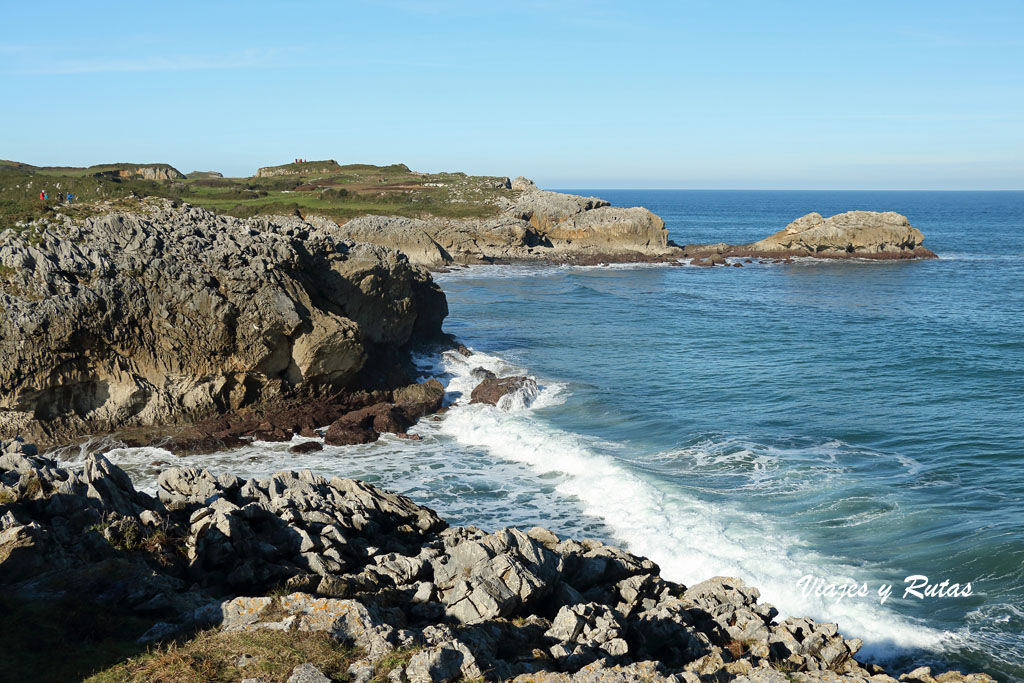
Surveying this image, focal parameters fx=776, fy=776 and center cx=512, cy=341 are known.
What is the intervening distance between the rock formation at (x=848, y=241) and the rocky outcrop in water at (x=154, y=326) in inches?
2429

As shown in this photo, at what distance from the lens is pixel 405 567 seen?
11938 mm

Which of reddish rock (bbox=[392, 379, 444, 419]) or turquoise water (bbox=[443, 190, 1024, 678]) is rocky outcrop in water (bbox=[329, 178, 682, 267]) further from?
reddish rock (bbox=[392, 379, 444, 419])

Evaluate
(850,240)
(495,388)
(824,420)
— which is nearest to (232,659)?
(495,388)

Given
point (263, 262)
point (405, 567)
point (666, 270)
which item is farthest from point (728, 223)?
point (405, 567)

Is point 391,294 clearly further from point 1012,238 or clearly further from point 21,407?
point 1012,238

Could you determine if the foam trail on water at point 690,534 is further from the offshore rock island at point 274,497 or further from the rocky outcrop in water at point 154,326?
the rocky outcrop in water at point 154,326

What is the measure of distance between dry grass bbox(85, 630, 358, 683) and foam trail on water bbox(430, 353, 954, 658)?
887 cm

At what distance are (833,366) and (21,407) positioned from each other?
99.8 feet

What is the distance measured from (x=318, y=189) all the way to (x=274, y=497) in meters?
94.1

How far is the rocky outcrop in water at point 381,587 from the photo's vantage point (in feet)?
31.2

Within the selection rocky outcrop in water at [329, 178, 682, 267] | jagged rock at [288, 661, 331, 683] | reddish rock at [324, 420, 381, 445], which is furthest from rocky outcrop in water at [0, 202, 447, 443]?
rocky outcrop in water at [329, 178, 682, 267]

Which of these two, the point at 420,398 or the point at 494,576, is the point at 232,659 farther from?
the point at 420,398

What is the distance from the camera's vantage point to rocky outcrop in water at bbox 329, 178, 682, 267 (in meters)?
70.1

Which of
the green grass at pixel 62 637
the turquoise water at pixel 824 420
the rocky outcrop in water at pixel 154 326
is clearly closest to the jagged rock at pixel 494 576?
the green grass at pixel 62 637
